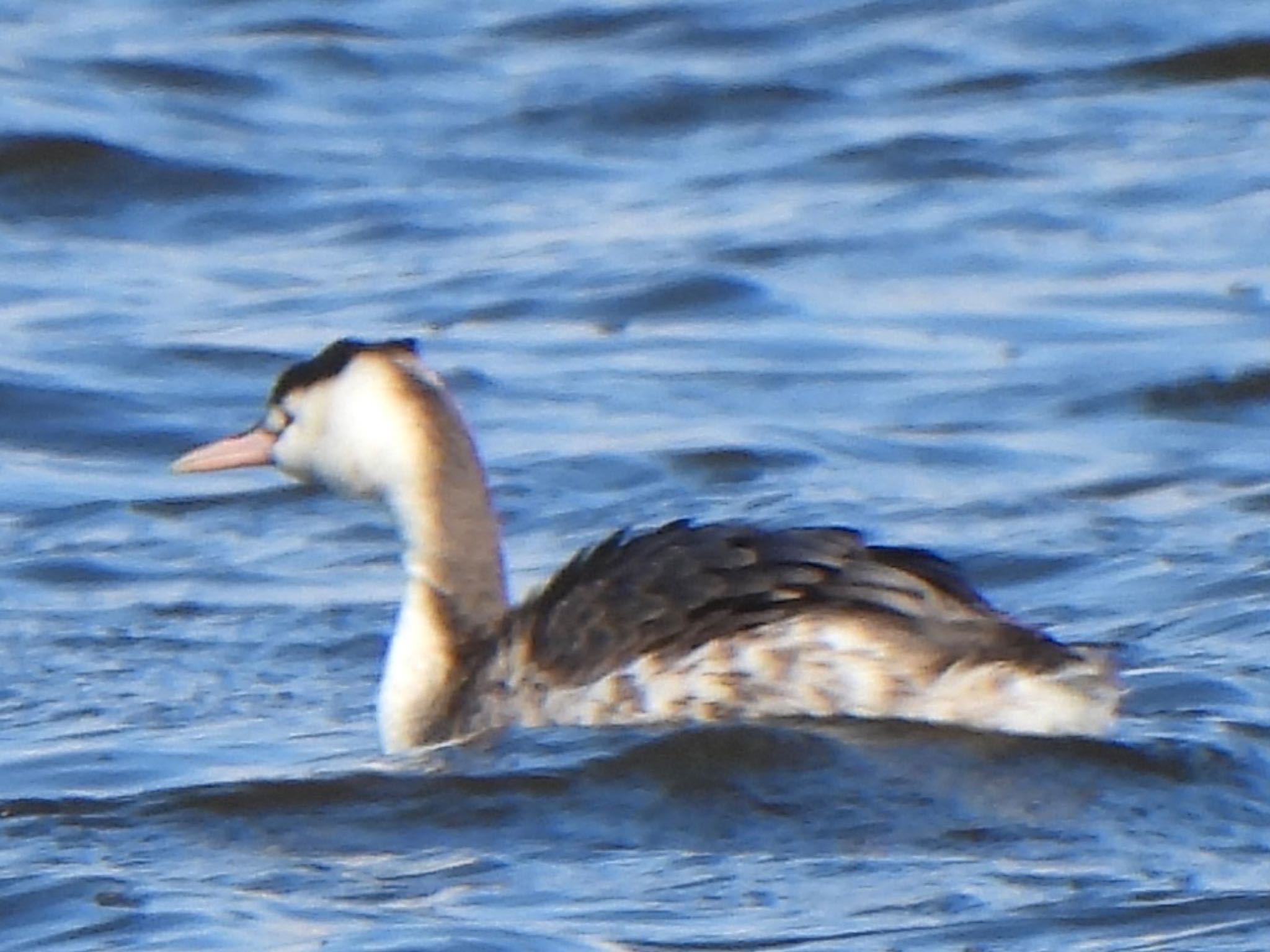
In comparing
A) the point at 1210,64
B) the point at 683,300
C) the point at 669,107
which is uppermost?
the point at 669,107

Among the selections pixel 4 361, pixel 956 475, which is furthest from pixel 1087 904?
pixel 4 361

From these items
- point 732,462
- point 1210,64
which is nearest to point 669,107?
point 1210,64

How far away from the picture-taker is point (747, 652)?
22.0ft

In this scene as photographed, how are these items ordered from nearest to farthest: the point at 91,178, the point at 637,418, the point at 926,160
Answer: the point at 637,418
the point at 926,160
the point at 91,178

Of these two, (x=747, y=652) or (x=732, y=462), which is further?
(x=732, y=462)

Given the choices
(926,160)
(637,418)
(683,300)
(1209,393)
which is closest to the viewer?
(637,418)

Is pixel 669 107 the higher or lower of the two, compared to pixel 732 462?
higher

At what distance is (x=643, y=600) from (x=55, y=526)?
9.28 feet

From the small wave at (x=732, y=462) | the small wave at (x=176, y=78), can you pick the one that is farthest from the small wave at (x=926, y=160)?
the small wave at (x=732, y=462)

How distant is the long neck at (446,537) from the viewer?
7242 millimetres

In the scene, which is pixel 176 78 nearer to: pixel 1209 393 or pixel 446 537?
pixel 1209 393

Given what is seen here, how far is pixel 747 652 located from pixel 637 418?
3369 mm

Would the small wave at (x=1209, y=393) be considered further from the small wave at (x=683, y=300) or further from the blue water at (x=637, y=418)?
the small wave at (x=683, y=300)

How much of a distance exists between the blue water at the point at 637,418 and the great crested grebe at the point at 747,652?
68mm
